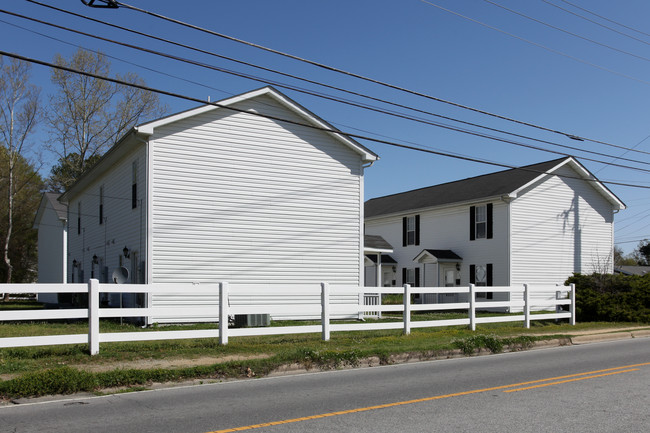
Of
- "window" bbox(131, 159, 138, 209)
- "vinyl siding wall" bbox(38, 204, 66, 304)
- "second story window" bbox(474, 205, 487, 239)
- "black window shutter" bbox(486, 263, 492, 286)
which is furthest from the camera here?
"vinyl siding wall" bbox(38, 204, 66, 304)

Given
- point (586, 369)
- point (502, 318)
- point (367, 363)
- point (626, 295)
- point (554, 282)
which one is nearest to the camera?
point (586, 369)

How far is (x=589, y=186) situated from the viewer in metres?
35.1

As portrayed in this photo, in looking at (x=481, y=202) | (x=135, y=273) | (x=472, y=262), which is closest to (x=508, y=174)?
(x=481, y=202)

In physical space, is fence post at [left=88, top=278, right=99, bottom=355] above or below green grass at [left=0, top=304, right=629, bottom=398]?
above

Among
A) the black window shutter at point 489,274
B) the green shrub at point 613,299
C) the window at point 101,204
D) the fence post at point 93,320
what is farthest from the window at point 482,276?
the fence post at point 93,320

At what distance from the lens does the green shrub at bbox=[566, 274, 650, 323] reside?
21.5m

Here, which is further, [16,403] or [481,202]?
[481,202]

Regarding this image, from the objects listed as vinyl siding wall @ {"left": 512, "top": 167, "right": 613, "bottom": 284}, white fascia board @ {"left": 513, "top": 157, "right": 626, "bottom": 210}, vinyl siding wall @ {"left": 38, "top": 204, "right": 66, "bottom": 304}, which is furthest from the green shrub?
vinyl siding wall @ {"left": 38, "top": 204, "right": 66, "bottom": 304}

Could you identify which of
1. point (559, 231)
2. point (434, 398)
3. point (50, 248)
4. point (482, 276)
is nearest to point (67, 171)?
point (50, 248)

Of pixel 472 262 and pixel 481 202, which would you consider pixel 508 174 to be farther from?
pixel 472 262

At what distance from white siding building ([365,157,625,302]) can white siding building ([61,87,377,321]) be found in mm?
10996

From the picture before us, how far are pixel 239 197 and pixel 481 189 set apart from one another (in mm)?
17320

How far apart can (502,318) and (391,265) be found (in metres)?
20.4

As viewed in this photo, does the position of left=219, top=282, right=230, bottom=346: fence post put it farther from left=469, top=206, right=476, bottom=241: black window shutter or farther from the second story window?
left=469, top=206, right=476, bottom=241: black window shutter
